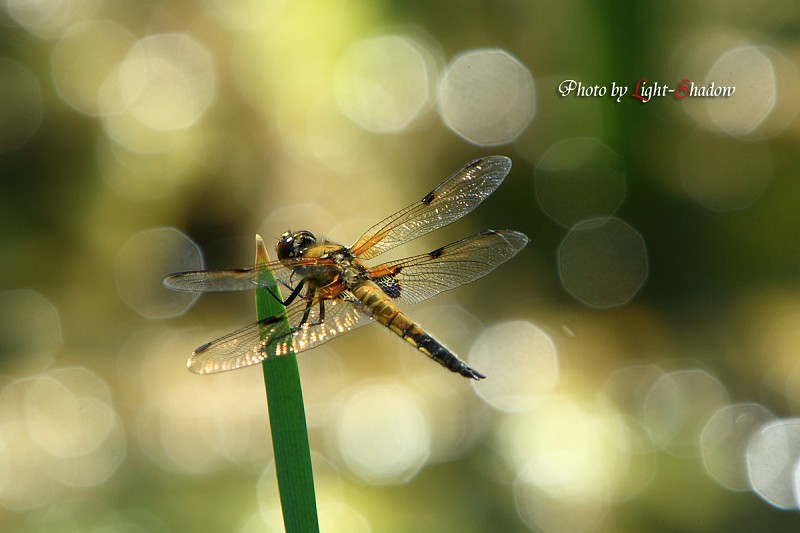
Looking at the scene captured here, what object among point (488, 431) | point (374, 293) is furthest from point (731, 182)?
point (374, 293)

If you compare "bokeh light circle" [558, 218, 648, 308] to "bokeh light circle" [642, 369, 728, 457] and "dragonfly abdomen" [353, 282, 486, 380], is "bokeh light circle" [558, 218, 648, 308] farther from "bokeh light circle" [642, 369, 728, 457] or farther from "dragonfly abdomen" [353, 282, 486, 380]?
"dragonfly abdomen" [353, 282, 486, 380]

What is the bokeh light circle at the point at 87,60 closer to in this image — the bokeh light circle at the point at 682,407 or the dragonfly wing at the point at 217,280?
the dragonfly wing at the point at 217,280

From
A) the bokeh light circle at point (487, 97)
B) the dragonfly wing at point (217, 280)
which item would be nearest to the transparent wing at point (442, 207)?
the dragonfly wing at point (217, 280)

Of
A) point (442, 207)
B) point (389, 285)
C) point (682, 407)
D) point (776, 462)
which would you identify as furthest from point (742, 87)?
point (389, 285)

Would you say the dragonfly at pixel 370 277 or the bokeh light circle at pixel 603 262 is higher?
the bokeh light circle at pixel 603 262

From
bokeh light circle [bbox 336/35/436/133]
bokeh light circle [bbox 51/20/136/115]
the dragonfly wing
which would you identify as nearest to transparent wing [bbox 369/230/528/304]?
the dragonfly wing

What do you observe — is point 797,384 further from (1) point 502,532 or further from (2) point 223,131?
(2) point 223,131
